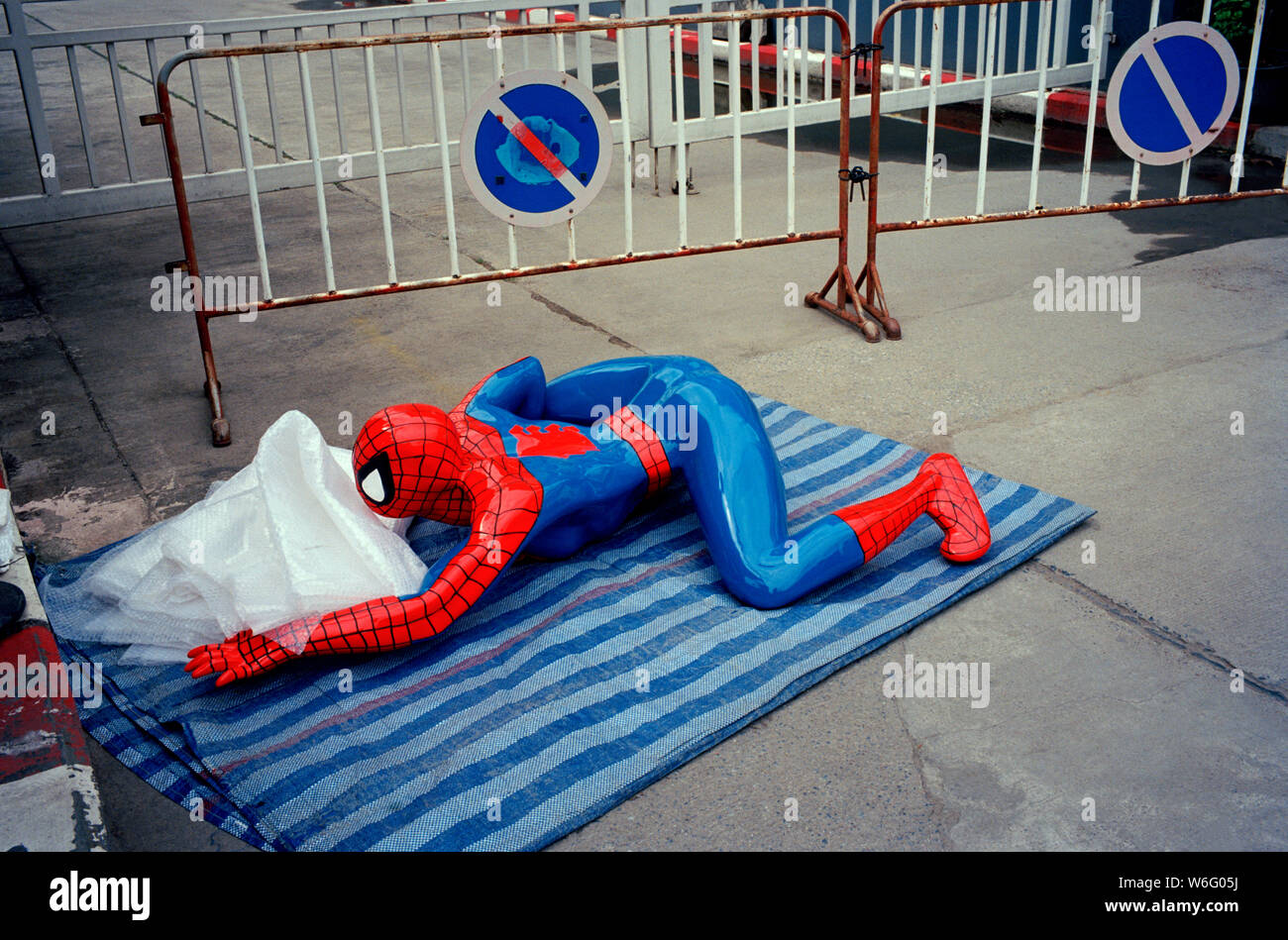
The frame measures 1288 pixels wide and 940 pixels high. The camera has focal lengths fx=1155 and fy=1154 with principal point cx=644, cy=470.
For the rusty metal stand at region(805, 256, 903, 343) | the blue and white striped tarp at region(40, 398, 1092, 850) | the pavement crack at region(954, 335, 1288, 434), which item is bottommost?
the blue and white striped tarp at region(40, 398, 1092, 850)

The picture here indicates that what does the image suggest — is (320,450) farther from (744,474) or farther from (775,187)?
(775,187)

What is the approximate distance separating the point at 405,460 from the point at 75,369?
9.30 ft

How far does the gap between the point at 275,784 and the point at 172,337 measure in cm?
339

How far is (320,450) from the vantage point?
318cm

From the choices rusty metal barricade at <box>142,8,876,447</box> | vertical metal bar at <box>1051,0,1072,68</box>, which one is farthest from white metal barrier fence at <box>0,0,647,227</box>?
vertical metal bar at <box>1051,0,1072,68</box>

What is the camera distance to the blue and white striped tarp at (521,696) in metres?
2.47

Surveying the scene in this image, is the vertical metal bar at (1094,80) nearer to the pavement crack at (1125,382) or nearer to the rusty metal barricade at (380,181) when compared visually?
the pavement crack at (1125,382)

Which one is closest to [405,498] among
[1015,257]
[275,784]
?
[275,784]

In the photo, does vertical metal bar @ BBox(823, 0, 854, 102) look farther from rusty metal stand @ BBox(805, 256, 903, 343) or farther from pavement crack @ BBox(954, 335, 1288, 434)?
pavement crack @ BBox(954, 335, 1288, 434)

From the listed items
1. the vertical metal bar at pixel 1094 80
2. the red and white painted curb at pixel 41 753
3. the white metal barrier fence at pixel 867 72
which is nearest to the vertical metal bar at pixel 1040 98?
the white metal barrier fence at pixel 867 72

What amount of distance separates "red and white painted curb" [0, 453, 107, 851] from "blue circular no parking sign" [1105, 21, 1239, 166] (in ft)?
15.1

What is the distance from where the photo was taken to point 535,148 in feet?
14.6

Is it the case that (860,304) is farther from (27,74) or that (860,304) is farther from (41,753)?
(27,74)

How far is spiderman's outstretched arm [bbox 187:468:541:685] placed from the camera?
9.09 feet
